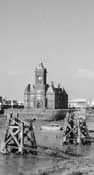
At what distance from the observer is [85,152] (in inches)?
1817

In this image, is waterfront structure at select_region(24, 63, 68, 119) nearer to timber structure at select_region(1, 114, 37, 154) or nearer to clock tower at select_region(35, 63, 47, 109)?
clock tower at select_region(35, 63, 47, 109)

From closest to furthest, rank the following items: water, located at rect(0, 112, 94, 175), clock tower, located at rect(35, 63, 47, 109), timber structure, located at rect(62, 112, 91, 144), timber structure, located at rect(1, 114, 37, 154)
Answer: water, located at rect(0, 112, 94, 175) → timber structure, located at rect(1, 114, 37, 154) → timber structure, located at rect(62, 112, 91, 144) → clock tower, located at rect(35, 63, 47, 109)

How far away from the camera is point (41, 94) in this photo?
167750 millimetres

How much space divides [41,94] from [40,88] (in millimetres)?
2920

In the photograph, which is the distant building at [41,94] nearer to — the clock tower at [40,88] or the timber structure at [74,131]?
the clock tower at [40,88]

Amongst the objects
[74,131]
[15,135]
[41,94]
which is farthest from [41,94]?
[15,135]

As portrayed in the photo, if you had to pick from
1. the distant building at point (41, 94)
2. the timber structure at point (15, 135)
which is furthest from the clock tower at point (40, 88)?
the timber structure at point (15, 135)

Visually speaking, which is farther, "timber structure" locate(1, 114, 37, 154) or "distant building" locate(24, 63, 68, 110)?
"distant building" locate(24, 63, 68, 110)

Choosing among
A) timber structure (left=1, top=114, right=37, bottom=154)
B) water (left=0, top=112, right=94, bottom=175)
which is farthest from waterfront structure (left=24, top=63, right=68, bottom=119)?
A: water (left=0, top=112, right=94, bottom=175)

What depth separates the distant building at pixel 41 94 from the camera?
168 m

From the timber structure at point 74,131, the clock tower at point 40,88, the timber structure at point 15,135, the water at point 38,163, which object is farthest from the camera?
the clock tower at point 40,88

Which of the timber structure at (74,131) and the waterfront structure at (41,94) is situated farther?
the waterfront structure at (41,94)

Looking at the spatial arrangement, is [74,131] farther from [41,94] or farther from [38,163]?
[41,94]

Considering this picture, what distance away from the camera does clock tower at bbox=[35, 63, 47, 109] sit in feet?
550
